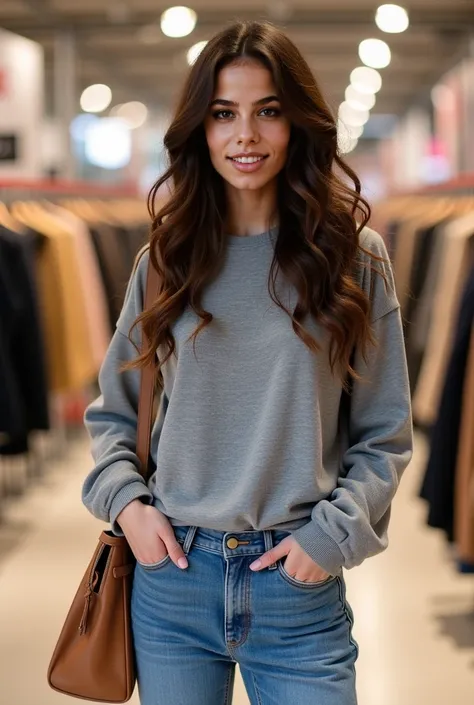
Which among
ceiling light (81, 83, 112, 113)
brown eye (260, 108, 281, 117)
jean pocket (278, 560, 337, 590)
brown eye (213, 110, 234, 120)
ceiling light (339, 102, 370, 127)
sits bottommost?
ceiling light (339, 102, 370, 127)

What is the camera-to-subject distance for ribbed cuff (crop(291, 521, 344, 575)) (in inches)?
64.2

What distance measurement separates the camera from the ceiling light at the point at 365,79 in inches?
502

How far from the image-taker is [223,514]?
5.36 ft

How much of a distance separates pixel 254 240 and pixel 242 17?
540 centimetres

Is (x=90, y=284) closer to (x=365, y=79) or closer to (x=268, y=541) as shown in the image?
(x=268, y=541)

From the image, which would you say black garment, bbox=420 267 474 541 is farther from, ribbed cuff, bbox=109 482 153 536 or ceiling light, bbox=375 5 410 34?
ceiling light, bbox=375 5 410 34

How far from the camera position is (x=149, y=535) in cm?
170

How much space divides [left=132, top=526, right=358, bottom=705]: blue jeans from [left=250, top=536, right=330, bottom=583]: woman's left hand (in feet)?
0.05

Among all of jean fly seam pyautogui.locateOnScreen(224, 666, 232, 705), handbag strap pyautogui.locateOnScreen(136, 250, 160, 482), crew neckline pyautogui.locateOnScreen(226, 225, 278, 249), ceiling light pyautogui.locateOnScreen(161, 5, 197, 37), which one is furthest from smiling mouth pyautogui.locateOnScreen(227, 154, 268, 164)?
ceiling light pyautogui.locateOnScreen(161, 5, 197, 37)

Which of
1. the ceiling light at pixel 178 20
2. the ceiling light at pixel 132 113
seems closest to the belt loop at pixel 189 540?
the ceiling light at pixel 178 20

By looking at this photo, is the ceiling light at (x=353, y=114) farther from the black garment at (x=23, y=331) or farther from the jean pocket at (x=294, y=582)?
the jean pocket at (x=294, y=582)

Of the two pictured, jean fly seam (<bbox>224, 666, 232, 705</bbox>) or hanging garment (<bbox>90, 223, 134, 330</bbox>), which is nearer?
jean fly seam (<bbox>224, 666, 232, 705</bbox>)

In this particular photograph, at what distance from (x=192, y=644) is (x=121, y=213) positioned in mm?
7276

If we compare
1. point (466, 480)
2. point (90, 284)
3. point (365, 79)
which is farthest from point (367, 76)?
point (466, 480)
